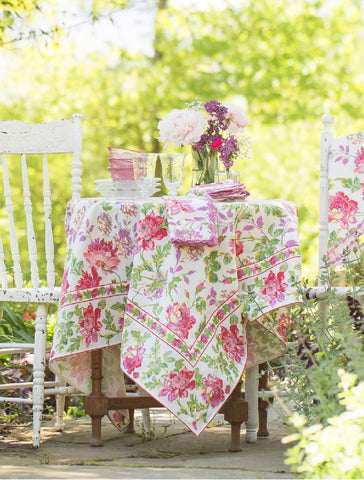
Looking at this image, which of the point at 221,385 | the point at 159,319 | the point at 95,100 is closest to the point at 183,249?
the point at 159,319

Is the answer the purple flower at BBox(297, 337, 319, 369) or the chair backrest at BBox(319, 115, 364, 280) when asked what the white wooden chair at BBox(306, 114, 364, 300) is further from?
the purple flower at BBox(297, 337, 319, 369)

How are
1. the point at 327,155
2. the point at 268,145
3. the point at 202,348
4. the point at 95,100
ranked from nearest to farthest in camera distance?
the point at 202,348, the point at 327,155, the point at 268,145, the point at 95,100

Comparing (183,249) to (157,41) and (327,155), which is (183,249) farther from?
(157,41)

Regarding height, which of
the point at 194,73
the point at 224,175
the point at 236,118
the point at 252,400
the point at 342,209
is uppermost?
the point at 194,73

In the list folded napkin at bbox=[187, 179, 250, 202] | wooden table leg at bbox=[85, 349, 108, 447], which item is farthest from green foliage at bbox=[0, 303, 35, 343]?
folded napkin at bbox=[187, 179, 250, 202]

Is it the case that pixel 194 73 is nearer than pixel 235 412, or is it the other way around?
pixel 235 412

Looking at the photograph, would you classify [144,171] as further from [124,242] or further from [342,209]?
[342,209]

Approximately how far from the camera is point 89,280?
265cm

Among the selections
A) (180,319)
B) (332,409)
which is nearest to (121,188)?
(180,319)

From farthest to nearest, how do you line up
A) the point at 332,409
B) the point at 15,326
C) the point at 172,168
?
the point at 15,326, the point at 172,168, the point at 332,409

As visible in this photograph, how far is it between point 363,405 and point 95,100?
10509mm

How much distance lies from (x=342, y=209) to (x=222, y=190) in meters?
0.62

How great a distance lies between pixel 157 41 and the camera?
12.0 meters

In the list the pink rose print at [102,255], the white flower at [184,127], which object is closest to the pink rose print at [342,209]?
the white flower at [184,127]
